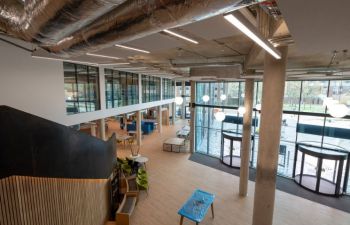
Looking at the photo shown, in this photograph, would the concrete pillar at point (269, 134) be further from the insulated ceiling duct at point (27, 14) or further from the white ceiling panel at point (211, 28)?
the insulated ceiling duct at point (27, 14)

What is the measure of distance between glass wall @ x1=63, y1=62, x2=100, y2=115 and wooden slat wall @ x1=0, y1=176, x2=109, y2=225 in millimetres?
3387

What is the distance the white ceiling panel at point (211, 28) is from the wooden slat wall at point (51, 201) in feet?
11.3

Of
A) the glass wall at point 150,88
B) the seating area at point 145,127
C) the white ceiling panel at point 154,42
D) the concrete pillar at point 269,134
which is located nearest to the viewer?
the white ceiling panel at point 154,42

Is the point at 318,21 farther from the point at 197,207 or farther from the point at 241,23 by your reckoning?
the point at 197,207

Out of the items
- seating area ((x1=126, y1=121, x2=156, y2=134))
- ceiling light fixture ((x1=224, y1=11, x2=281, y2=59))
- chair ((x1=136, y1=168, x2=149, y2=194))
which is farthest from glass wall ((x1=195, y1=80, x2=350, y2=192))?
ceiling light fixture ((x1=224, y1=11, x2=281, y2=59))

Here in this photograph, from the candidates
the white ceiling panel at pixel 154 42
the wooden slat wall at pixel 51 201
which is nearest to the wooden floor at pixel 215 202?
the wooden slat wall at pixel 51 201

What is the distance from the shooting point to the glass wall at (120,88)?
9.06 metres

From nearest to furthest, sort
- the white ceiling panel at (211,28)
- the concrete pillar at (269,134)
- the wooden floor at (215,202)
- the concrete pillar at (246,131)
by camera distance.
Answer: the white ceiling panel at (211,28), the concrete pillar at (269,134), the wooden floor at (215,202), the concrete pillar at (246,131)

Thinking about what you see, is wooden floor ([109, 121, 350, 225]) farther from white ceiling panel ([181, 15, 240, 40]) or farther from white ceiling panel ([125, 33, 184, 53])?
white ceiling panel ([181, 15, 240, 40])

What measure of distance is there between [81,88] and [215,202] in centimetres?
704

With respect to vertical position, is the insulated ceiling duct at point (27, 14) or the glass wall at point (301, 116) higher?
the insulated ceiling duct at point (27, 14)

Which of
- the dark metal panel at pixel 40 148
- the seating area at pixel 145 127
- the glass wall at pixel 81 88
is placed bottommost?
the seating area at pixel 145 127

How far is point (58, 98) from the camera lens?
5.97 metres

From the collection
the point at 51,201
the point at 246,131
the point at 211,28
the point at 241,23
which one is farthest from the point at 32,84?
the point at 246,131
